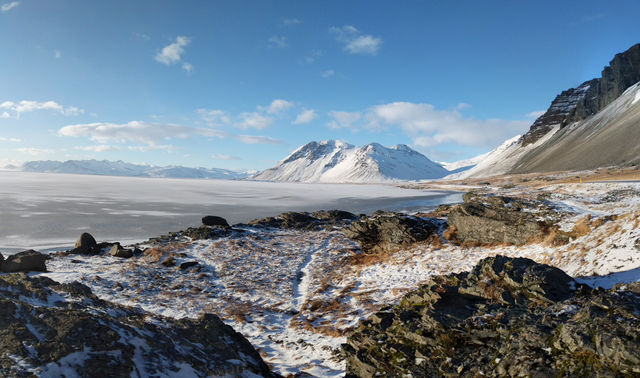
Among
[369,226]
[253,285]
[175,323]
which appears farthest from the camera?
[369,226]

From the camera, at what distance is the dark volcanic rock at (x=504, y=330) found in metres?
6.17

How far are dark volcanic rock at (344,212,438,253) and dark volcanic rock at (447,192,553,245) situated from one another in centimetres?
217

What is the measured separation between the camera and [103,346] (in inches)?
274

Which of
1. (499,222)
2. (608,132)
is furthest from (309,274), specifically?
(608,132)

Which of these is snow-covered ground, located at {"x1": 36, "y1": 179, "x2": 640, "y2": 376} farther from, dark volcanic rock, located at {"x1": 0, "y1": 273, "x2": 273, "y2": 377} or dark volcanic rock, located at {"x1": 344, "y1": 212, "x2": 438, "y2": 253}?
dark volcanic rock, located at {"x1": 0, "y1": 273, "x2": 273, "y2": 377}

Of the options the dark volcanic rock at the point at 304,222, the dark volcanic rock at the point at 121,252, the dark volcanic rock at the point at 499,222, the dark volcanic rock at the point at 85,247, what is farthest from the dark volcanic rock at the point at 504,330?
the dark volcanic rock at the point at 85,247

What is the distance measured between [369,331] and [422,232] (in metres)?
15.5

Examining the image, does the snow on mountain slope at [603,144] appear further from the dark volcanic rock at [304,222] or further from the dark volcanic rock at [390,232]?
the dark volcanic rock at [390,232]

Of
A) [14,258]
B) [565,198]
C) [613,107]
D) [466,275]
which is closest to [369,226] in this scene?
[466,275]

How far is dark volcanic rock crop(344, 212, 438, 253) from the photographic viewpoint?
2359cm

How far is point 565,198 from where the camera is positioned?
24.8 metres

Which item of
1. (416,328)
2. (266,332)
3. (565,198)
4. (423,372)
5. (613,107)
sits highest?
(613,107)

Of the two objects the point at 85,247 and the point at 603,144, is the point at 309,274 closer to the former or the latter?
the point at 85,247

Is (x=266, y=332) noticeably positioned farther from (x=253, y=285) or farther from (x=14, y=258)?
(x=14, y=258)
